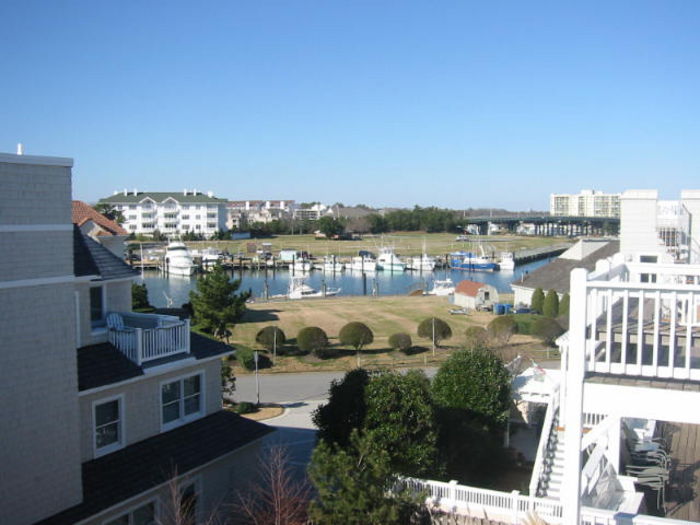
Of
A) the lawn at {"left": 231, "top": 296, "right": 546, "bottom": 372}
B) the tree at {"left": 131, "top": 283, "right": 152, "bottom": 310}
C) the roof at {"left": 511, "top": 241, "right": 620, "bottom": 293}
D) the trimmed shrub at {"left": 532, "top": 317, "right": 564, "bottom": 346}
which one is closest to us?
the lawn at {"left": 231, "top": 296, "right": 546, "bottom": 372}

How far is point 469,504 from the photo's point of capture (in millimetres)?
11109

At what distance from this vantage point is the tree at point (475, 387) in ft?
52.7

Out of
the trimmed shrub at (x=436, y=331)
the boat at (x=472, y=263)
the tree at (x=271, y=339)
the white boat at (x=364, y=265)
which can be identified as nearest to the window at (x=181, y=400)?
the tree at (x=271, y=339)

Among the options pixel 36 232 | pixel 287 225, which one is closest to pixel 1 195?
pixel 36 232

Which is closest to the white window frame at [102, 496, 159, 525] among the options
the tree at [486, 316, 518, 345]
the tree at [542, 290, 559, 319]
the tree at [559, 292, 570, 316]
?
the tree at [486, 316, 518, 345]

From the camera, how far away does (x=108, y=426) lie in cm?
1188

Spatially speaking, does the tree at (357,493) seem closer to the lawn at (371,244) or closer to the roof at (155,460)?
the roof at (155,460)

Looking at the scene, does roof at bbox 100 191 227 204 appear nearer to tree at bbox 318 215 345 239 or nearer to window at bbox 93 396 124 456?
tree at bbox 318 215 345 239

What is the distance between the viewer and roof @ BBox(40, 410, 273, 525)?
35.3 feet

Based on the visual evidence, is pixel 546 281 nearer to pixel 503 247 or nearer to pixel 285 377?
pixel 285 377

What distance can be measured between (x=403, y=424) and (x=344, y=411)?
120 centimetres

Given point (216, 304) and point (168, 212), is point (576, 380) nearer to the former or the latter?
point (216, 304)

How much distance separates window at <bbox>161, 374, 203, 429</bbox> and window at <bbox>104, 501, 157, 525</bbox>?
1.73m

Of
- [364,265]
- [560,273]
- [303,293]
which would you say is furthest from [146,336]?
[364,265]
